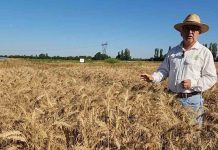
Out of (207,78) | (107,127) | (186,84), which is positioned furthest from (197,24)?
(107,127)

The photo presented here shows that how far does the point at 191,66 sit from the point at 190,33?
47 cm

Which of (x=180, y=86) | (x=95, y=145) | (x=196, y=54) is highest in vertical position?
(x=196, y=54)

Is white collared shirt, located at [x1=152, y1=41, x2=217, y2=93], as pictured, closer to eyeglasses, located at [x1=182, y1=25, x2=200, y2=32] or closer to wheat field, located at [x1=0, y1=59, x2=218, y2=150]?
eyeglasses, located at [x1=182, y1=25, x2=200, y2=32]

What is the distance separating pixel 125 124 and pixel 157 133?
1.30 feet

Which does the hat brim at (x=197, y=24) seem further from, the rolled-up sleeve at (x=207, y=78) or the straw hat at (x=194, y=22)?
the rolled-up sleeve at (x=207, y=78)

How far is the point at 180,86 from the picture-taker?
17.6 ft

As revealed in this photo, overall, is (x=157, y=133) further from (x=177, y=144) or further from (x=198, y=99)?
(x=198, y=99)

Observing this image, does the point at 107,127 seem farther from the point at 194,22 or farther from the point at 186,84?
the point at 194,22

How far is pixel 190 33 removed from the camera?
17.5 feet

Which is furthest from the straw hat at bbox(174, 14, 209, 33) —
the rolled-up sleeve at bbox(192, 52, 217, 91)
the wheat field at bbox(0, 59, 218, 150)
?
the wheat field at bbox(0, 59, 218, 150)

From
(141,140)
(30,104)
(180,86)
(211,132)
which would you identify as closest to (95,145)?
(141,140)

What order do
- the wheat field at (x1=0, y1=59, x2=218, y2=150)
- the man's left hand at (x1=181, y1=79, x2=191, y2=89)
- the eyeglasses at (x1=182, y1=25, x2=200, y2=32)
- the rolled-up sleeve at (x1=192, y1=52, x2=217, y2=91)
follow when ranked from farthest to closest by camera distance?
the eyeglasses at (x1=182, y1=25, x2=200, y2=32) → the rolled-up sleeve at (x1=192, y1=52, x2=217, y2=91) → the man's left hand at (x1=181, y1=79, x2=191, y2=89) → the wheat field at (x1=0, y1=59, x2=218, y2=150)

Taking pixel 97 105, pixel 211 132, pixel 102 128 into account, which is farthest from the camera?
pixel 97 105

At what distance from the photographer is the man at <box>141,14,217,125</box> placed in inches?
207
